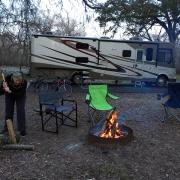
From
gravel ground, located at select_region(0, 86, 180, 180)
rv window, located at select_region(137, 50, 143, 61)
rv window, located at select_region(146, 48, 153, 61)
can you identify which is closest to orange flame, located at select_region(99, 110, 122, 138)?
gravel ground, located at select_region(0, 86, 180, 180)

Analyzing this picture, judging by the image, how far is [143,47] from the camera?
15820 millimetres

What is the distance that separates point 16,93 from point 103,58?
9.66m

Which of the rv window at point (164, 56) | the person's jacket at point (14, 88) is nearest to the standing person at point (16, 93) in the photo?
the person's jacket at point (14, 88)

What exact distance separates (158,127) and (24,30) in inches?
136

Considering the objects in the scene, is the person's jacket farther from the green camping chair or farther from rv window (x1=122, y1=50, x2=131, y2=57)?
rv window (x1=122, y1=50, x2=131, y2=57)

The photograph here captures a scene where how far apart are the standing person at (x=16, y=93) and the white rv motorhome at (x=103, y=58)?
8.63 m

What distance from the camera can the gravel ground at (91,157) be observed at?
14.6ft

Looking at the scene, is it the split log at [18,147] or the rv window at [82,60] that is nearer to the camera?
the split log at [18,147]

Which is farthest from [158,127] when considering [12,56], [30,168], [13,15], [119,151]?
[12,56]

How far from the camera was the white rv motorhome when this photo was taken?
49.3 ft

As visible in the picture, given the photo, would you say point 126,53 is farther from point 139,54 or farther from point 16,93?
point 16,93

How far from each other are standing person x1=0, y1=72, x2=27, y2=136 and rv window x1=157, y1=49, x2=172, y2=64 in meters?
11.0

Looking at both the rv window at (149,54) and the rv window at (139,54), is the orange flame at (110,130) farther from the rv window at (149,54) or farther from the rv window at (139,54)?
the rv window at (149,54)

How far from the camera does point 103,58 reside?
15.4m
